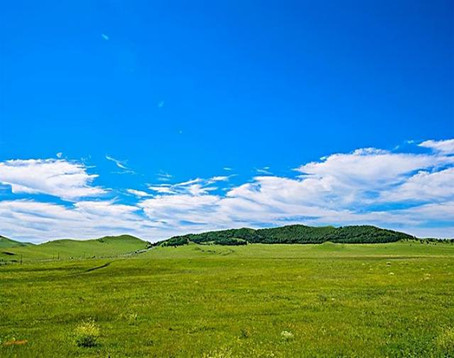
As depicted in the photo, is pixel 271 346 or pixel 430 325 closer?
pixel 271 346

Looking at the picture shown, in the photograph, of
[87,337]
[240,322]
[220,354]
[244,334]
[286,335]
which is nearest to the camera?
[220,354]

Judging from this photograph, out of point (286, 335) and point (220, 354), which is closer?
point (220, 354)

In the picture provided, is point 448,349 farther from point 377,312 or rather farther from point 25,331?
point 25,331

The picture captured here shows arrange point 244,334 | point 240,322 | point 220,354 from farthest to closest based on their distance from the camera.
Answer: point 240,322 → point 244,334 → point 220,354

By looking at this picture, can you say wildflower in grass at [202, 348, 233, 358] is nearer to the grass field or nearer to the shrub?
the grass field

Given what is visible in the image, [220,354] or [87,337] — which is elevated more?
[87,337]

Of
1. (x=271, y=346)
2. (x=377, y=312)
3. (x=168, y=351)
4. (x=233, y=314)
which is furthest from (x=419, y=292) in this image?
(x=168, y=351)

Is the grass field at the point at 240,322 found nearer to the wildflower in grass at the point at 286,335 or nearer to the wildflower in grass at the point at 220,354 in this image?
the wildflower in grass at the point at 286,335

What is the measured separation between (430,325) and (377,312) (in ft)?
17.1

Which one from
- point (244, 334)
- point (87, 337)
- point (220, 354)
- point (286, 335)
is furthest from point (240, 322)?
point (87, 337)

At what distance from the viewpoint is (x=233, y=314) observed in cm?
2978

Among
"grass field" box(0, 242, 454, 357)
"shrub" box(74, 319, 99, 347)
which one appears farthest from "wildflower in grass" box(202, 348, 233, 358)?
"shrub" box(74, 319, 99, 347)

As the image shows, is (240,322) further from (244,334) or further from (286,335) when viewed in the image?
(286,335)

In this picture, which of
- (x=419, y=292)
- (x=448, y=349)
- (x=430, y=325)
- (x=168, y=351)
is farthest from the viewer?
(x=419, y=292)
